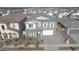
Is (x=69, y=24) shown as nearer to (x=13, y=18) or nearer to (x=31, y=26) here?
(x=31, y=26)

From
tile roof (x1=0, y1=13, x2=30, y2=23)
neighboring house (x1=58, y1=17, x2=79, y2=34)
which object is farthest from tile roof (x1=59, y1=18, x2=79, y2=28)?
tile roof (x1=0, y1=13, x2=30, y2=23)

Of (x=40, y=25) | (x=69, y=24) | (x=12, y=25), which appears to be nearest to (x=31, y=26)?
(x=40, y=25)

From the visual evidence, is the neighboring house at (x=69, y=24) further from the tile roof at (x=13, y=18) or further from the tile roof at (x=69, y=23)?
the tile roof at (x=13, y=18)

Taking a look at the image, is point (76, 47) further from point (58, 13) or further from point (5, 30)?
point (5, 30)

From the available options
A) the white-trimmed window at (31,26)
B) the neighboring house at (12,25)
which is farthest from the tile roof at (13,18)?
the white-trimmed window at (31,26)

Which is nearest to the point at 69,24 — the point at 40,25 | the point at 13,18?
the point at 40,25

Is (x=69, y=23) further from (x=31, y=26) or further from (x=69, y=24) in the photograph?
(x=31, y=26)
